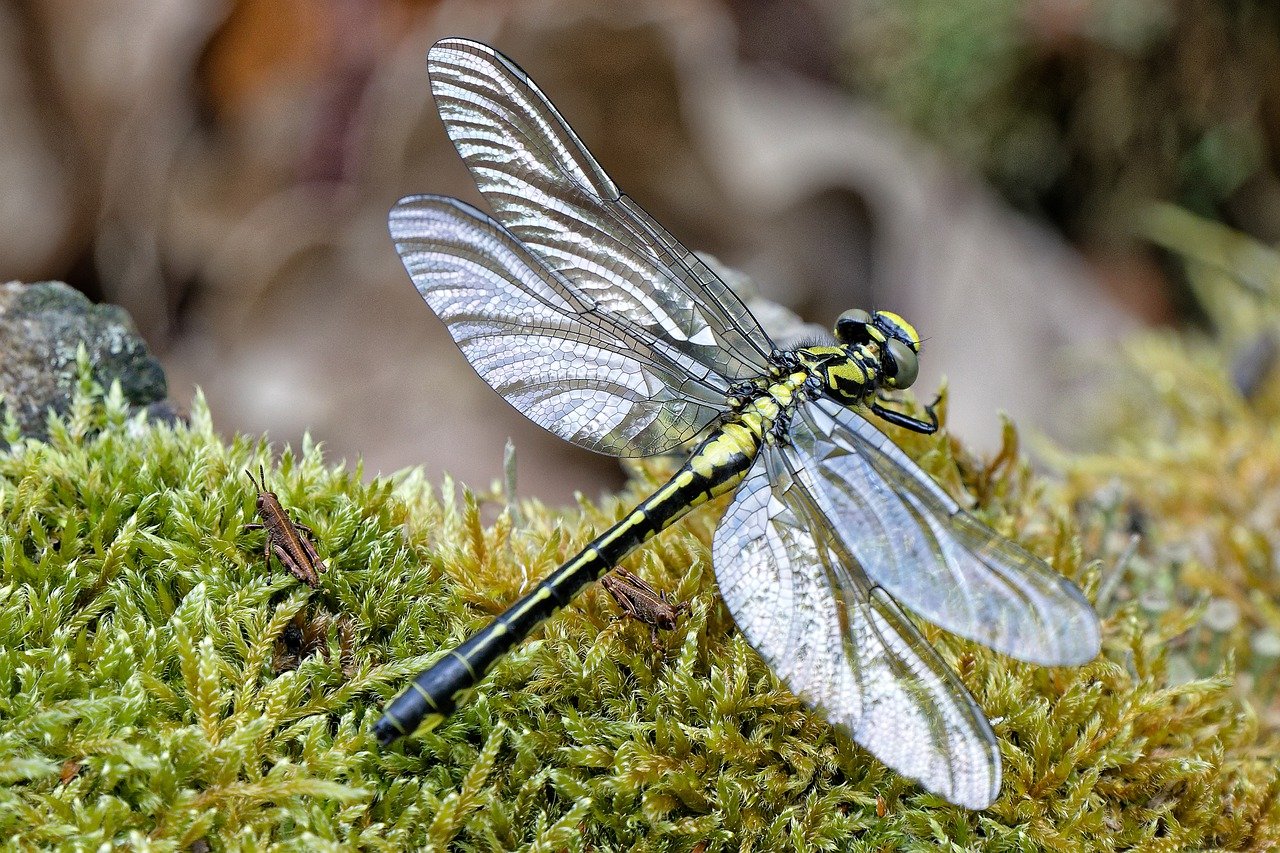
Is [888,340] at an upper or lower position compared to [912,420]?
upper

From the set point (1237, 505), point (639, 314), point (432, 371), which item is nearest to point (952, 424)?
point (1237, 505)

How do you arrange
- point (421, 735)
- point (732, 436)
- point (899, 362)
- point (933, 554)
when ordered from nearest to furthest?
point (421, 735)
point (933, 554)
point (732, 436)
point (899, 362)

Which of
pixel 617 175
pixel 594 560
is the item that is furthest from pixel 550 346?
pixel 617 175

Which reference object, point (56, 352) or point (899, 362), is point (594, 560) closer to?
point (899, 362)

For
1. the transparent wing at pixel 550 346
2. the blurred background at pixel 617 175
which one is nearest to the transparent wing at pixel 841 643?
the transparent wing at pixel 550 346

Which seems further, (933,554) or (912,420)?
(912,420)

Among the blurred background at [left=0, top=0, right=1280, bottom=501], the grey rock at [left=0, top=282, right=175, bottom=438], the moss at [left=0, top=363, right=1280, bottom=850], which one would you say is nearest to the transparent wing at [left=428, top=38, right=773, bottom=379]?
the moss at [left=0, top=363, right=1280, bottom=850]

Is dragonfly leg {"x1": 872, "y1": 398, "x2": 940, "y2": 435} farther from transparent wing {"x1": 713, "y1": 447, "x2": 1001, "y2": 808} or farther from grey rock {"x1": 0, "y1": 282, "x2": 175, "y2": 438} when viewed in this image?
grey rock {"x1": 0, "y1": 282, "x2": 175, "y2": 438}
